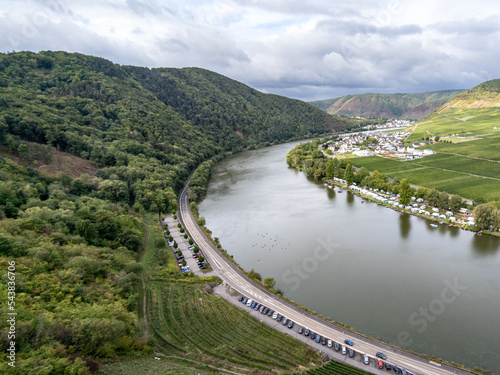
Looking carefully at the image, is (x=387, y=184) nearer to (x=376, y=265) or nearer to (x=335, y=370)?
(x=376, y=265)

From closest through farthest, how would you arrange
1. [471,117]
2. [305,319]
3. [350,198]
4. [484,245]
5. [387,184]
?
[305,319] < [484,245] < [387,184] < [350,198] < [471,117]

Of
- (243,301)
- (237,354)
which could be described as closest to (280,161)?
(243,301)

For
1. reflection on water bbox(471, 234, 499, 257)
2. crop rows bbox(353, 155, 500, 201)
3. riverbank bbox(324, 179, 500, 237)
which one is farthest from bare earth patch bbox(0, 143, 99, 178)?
crop rows bbox(353, 155, 500, 201)

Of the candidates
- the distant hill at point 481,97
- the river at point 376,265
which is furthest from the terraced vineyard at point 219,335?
the distant hill at point 481,97

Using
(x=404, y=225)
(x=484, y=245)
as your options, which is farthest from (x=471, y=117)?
(x=484, y=245)

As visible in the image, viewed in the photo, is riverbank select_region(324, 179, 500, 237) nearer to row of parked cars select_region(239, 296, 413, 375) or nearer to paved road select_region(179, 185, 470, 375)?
paved road select_region(179, 185, 470, 375)

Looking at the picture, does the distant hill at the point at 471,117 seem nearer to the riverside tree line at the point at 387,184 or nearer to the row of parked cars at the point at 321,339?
the riverside tree line at the point at 387,184
